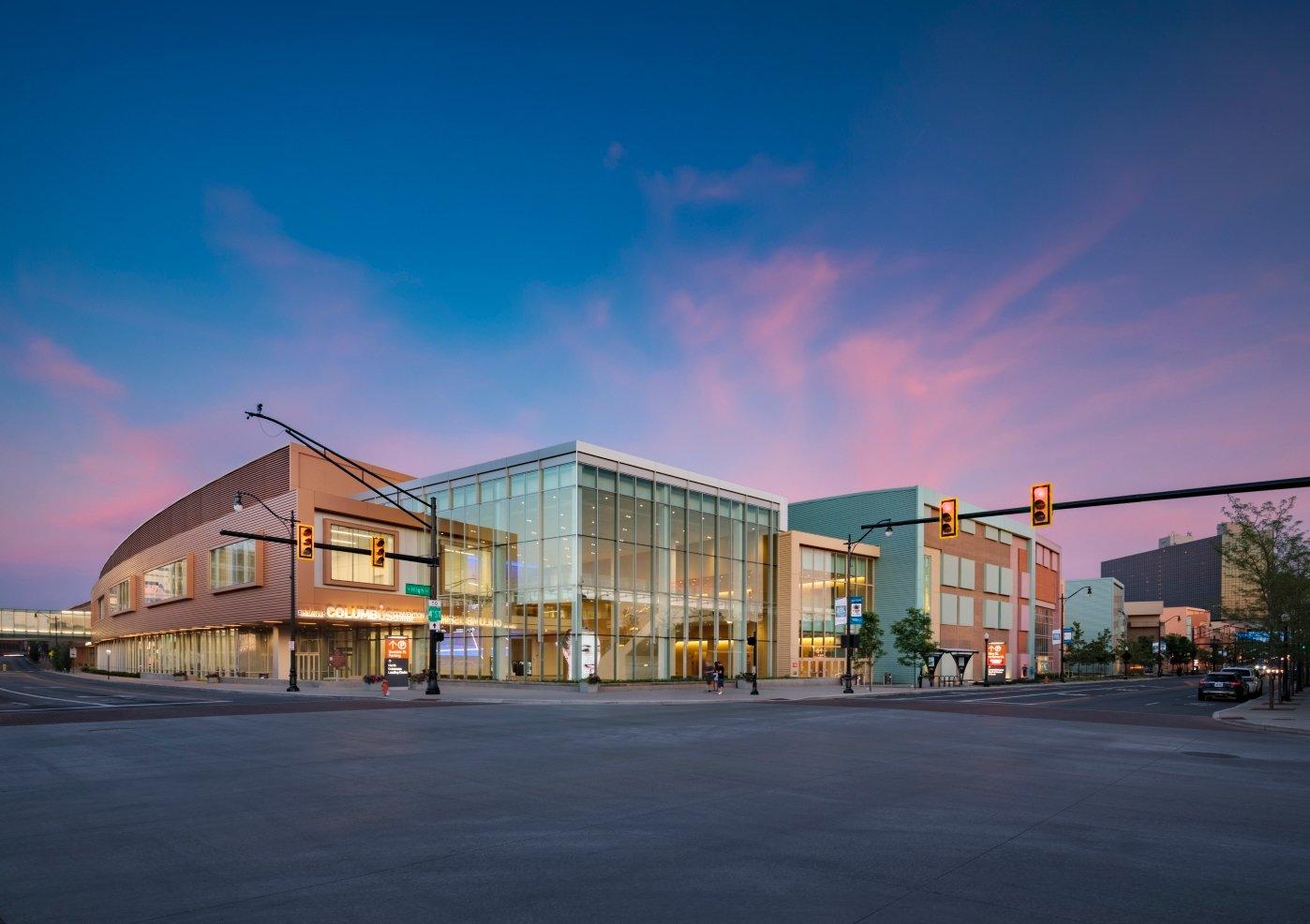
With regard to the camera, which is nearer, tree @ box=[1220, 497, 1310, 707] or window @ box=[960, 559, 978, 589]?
tree @ box=[1220, 497, 1310, 707]

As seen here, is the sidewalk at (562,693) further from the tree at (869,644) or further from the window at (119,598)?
the window at (119,598)

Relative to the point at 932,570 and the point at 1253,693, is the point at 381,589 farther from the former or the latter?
the point at 1253,693

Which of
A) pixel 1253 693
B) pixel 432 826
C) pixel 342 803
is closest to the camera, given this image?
pixel 432 826

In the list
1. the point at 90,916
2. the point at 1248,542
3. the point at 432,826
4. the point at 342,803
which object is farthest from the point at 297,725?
the point at 1248,542

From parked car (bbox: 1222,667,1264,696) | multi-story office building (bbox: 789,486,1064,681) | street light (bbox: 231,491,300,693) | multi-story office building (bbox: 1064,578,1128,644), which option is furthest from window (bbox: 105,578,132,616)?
multi-story office building (bbox: 1064,578,1128,644)

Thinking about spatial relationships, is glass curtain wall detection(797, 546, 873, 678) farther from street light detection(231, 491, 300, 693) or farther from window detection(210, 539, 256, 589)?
window detection(210, 539, 256, 589)

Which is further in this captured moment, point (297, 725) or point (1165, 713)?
point (1165, 713)

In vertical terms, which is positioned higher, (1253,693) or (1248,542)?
(1248,542)

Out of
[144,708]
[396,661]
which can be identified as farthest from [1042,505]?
[396,661]

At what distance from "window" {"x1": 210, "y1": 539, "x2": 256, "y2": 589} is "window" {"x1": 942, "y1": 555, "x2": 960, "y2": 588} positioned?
55.8 metres

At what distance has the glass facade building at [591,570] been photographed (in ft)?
155

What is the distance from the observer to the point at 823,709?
105ft

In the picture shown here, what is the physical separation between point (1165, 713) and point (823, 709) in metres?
15.0

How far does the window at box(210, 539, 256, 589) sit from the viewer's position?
62.3 meters
